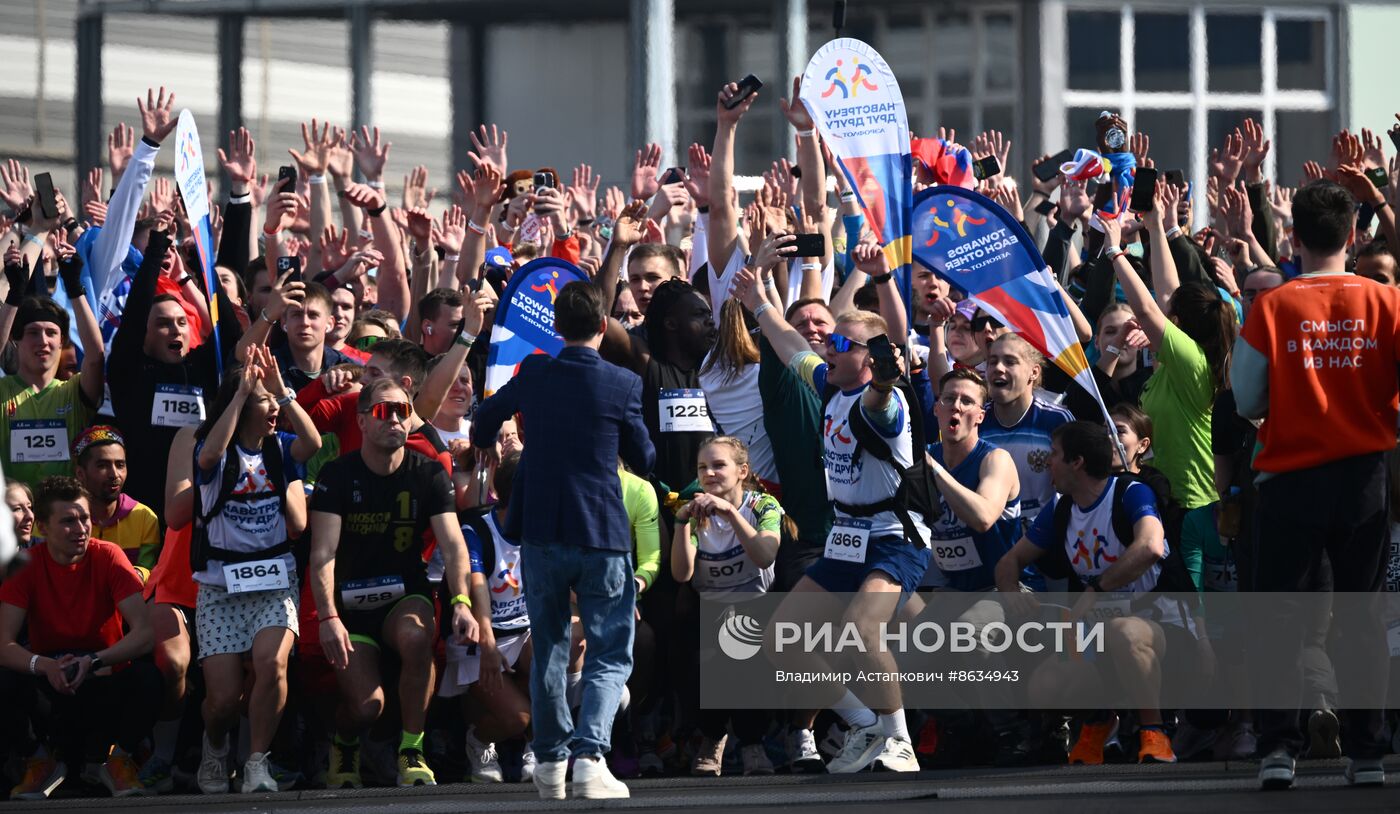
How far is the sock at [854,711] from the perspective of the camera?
25.2ft

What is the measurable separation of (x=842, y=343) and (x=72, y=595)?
3.19 metres

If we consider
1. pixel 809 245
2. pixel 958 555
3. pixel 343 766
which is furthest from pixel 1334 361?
pixel 343 766

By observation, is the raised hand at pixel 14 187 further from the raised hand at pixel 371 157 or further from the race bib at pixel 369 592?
the race bib at pixel 369 592

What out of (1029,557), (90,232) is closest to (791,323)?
(1029,557)

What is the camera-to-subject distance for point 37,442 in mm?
8586

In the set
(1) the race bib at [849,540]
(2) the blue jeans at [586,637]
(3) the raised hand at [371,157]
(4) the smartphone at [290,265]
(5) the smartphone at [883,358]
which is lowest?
(2) the blue jeans at [586,637]

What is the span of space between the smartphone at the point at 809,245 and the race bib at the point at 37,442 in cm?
325

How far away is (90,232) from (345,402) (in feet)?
8.12

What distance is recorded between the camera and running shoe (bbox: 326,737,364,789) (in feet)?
25.5

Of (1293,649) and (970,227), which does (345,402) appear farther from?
(1293,649)

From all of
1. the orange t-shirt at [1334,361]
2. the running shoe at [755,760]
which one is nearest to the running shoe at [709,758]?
the running shoe at [755,760]

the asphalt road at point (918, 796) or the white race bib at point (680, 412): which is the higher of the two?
the white race bib at point (680, 412)

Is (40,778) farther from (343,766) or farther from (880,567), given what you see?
(880,567)

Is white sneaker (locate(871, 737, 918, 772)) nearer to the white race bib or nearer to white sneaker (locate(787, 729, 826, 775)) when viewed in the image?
white sneaker (locate(787, 729, 826, 775))
